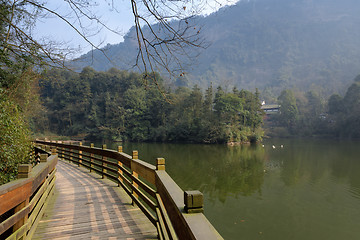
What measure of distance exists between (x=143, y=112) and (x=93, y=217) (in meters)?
39.2

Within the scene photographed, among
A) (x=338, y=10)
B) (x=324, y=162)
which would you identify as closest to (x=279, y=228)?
(x=324, y=162)

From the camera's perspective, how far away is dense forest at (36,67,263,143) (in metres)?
32.3

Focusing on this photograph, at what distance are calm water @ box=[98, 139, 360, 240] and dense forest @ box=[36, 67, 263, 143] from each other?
561 inches

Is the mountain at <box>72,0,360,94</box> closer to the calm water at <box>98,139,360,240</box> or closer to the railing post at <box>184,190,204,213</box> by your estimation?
the calm water at <box>98,139,360,240</box>

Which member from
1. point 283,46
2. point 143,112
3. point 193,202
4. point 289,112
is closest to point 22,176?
point 193,202

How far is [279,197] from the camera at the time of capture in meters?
→ 9.70

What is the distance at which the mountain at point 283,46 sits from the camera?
384 feet

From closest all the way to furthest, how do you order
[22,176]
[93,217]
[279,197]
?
[22,176] < [93,217] < [279,197]

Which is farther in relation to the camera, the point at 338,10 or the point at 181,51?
the point at 338,10

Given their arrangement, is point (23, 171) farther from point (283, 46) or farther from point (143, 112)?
point (283, 46)

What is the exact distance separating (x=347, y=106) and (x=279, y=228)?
41528mm

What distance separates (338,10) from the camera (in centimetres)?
16338

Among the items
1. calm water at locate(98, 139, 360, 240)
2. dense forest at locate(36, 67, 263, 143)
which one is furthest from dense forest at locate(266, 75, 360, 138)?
calm water at locate(98, 139, 360, 240)

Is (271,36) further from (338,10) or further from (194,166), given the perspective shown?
(194,166)
